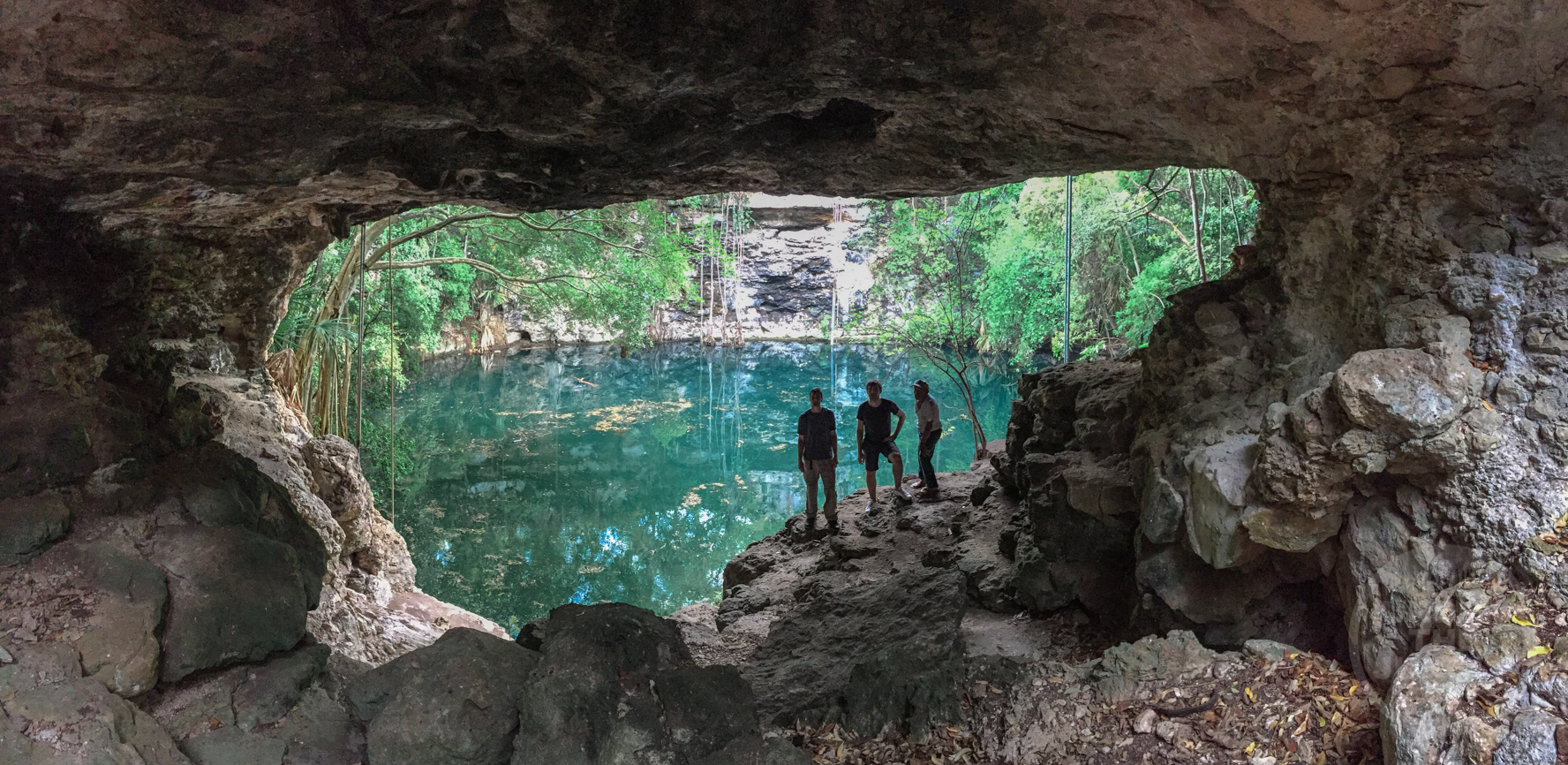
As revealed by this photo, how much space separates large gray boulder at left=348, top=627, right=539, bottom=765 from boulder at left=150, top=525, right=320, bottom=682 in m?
0.43

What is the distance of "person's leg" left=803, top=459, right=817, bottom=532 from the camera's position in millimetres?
6727

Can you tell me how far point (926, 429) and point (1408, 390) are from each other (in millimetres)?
4487

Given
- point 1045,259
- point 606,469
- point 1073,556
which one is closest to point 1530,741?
point 1073,556

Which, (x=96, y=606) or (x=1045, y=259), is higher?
(x=1045, y=259)

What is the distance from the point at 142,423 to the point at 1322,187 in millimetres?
5007

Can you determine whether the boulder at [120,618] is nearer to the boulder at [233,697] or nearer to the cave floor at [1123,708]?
the boulder at [233,697]

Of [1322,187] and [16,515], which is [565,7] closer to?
[16,515]

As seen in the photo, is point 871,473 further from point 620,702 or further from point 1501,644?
point 1501,644

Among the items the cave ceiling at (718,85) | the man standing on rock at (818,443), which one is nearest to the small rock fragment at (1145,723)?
the cave ceiling at (718,85)

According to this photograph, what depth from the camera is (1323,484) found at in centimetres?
259

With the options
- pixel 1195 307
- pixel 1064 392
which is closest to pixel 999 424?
pixel 1064 392

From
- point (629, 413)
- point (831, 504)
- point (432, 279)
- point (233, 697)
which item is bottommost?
point (629, 413)

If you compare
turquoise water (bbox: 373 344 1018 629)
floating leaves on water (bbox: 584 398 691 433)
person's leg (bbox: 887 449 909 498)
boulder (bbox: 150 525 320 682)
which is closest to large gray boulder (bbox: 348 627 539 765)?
boulder (bbox: 150 525 320 682)

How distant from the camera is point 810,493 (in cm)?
704
